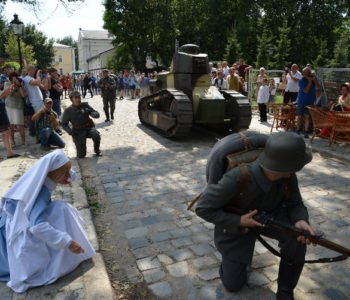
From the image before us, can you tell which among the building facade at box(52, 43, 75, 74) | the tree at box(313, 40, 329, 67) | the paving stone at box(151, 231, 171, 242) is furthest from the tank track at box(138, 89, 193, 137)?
the building facade at box(52, 43, 75, 74)

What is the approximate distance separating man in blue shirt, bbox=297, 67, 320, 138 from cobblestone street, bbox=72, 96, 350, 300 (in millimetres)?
2038

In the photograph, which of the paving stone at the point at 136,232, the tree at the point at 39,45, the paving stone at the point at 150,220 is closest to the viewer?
the paving stone at the point at 136,232

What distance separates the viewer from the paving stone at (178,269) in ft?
11.8

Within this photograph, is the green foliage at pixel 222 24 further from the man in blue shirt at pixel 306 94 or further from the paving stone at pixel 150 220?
the paving stone at pixel 150 220

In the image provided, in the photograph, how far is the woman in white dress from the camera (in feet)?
10.3

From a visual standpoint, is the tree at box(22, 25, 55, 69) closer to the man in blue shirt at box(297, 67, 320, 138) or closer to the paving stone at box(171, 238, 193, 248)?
the man in blue shirt at box(297, 67, 320, 138)

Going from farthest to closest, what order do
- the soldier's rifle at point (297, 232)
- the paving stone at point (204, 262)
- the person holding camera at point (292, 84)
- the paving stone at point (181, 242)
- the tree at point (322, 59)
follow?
the tree at point (322, 59) < the person holding camera at point (292, 84) < the paving stone at point (181, 242) < the paving stone at point (204, 262) < the soldier's rifle at point (297, 232)

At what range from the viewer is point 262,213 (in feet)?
8.84

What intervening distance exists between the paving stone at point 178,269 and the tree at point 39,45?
198 ft

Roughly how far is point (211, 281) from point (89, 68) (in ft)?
319

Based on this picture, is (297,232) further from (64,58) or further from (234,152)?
(64,58)

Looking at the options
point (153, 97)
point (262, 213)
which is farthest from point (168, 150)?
point (262, 213)

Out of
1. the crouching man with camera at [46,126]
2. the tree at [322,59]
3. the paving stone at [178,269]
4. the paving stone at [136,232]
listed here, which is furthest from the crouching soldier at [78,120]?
the tree at [322,59]

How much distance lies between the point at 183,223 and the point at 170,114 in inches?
221
